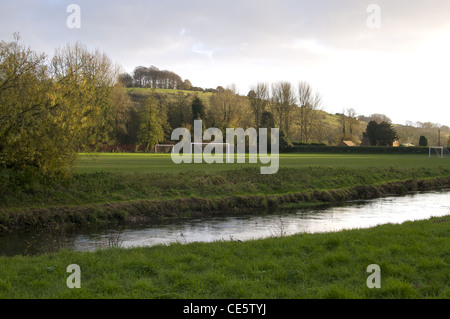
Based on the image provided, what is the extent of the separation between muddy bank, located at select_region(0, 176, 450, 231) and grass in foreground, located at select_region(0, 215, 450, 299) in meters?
8.52

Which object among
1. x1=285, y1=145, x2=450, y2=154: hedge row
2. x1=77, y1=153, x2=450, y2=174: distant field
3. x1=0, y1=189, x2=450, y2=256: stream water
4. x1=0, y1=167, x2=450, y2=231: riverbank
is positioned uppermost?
x1=285, y1=145, x2=450, y2=154: hedge row

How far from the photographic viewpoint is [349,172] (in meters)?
34.5

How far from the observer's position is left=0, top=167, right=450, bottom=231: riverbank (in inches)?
722

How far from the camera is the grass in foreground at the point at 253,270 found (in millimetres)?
6512

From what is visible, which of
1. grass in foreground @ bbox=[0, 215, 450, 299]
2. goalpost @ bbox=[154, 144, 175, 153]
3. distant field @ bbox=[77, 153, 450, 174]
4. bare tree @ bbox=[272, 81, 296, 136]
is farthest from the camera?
bare tree @ bbox=[272, 81, 296, 136]

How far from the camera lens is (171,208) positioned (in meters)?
21.0

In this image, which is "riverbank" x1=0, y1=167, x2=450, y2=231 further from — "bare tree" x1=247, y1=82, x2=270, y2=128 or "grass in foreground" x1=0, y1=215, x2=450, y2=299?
"bare tree" x1=247, y1=82, x2=270, y2=128

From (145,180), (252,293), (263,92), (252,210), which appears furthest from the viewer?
(263,92)

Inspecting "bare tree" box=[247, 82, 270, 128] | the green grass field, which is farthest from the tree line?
the green grass field

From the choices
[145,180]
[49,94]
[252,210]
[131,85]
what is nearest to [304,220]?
[252,210]

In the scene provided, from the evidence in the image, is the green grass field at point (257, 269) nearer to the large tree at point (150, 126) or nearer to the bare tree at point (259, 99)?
the large tree at point (150, 126)

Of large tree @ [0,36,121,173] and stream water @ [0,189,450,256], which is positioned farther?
large tree @ [0,36,121,173]
